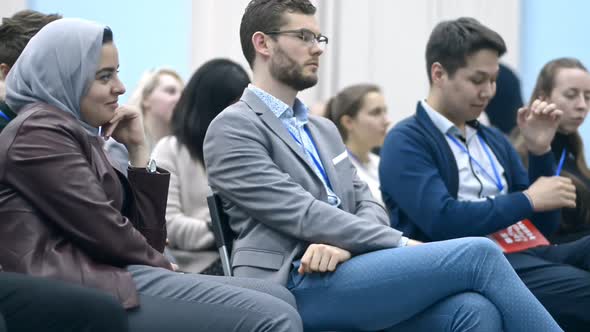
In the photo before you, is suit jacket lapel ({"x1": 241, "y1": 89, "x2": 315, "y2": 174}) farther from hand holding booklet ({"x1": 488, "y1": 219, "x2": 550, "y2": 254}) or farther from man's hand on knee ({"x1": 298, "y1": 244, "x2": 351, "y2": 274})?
hand holding booklet ({"x1": 488, "y1": 219, "x2": 550, "y2": 254})

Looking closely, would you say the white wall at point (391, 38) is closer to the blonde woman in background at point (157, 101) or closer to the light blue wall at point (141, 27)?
the light blue wall at point (141, 27)

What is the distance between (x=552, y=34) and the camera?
580 centimetres

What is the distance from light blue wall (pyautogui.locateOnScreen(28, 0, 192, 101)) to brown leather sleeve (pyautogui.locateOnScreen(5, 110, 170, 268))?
287 cm

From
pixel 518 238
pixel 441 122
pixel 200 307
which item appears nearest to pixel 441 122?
pixel 441 122

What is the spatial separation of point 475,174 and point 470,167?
3cm

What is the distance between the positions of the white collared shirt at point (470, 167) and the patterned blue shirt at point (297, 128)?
567 mm

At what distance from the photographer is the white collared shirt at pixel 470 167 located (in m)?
3.10

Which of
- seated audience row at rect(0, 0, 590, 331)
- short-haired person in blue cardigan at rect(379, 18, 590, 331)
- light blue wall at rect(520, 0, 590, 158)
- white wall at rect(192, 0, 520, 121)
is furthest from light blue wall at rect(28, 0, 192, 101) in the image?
short-haired person in blue cardigan at rect(379, 18, 590, 331)

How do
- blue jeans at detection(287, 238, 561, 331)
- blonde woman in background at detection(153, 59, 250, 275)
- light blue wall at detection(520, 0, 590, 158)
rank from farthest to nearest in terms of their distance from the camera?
light blue wall at detection(520, 0, 590, 158)
blonde woman in background at detection(153, 59, 250, 275)
blue jeans at detection(287, 238, 561, 331)

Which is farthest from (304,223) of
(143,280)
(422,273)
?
(143,280)

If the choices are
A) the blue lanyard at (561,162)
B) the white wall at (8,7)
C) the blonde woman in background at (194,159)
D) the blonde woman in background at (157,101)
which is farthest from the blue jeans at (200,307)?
the white wall at (8,7)

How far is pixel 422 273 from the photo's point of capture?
7.80 ft

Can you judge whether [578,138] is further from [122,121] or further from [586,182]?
[122,121]

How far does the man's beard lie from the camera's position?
8.89 feet
